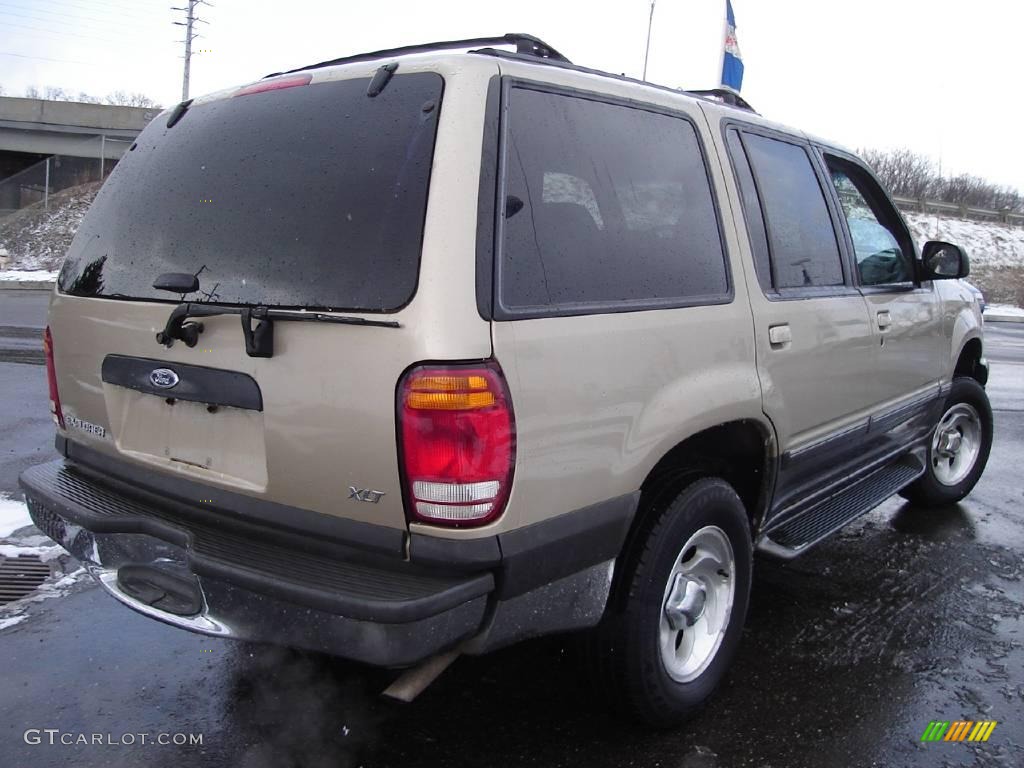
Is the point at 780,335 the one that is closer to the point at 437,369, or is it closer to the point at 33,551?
the point at 437,369

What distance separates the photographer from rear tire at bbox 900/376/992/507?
4965 millimetres

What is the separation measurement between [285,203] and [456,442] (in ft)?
2.86

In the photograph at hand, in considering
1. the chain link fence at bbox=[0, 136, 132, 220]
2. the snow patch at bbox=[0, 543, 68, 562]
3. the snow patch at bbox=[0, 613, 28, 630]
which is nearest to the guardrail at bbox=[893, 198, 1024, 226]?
the chain link fence at bbox=[0, 136, 132, 220]

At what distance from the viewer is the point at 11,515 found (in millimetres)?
4379

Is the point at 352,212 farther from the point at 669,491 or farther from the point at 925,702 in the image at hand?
the point at 925,702

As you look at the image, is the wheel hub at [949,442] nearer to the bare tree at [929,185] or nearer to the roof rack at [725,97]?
the roof rack at [725,97]

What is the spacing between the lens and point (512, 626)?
217 cm

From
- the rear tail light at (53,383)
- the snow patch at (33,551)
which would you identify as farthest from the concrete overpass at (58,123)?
the rear tail light at (53,383)

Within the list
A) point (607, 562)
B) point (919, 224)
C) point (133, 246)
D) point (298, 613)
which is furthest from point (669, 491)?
point (919, 224)

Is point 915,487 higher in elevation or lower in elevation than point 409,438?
lower

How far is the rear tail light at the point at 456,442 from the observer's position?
77.1 inches

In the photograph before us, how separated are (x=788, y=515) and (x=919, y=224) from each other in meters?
41.6

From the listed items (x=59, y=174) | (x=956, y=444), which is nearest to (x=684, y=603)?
(x=956, y=444)

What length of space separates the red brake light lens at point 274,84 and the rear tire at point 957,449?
4.09 metres
